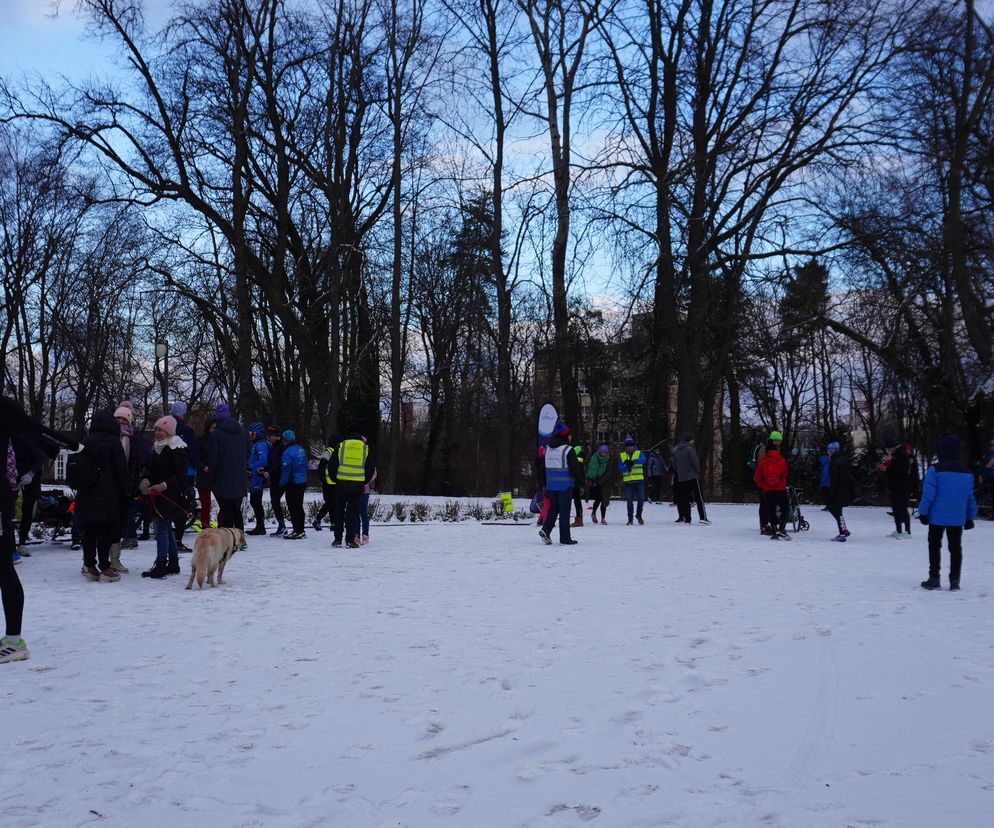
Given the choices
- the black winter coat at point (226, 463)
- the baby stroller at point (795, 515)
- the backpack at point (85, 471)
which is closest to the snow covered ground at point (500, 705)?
the backpack at point (85, 471)

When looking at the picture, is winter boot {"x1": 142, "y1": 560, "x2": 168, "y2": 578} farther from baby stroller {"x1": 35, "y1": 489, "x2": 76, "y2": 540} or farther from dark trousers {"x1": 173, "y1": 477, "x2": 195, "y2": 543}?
baby stroller {"x1": 35, "y1": 489, "x2": 76, "y2": 540}

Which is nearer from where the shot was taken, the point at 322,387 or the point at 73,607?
the point at 73,607

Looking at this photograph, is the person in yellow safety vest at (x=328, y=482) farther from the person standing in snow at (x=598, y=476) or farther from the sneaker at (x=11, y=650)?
the sneaker at (x=11, y=650)

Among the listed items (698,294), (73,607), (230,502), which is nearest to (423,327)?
(698,294)

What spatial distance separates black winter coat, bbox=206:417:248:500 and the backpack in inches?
121

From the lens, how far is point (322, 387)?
33438 mm

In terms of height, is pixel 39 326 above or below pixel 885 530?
above

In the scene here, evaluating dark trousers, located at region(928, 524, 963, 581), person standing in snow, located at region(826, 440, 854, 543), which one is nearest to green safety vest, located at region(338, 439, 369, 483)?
dark trousers, located at region(928, 524, 963, 581)

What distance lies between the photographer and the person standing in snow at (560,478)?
49.2ft

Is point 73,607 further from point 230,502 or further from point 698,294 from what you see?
point 698,294

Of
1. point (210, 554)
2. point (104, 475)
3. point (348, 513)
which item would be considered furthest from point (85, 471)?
point (348, 513)

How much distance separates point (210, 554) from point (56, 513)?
267 inches

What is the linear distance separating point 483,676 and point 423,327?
4029 centimetres

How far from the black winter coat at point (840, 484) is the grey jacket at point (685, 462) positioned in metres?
2.87
